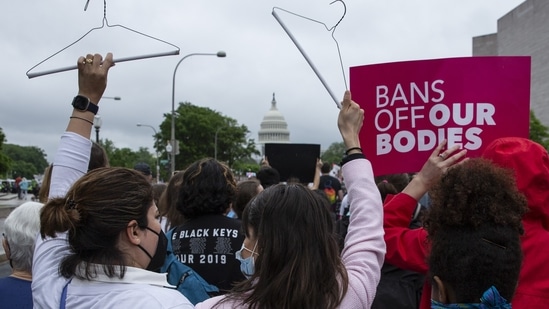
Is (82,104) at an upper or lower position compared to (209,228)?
upper

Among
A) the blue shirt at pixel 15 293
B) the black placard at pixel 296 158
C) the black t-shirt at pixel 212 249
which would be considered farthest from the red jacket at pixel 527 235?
the black placard at pixel 296 158

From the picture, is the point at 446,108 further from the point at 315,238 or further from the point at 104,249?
the point at 104,249

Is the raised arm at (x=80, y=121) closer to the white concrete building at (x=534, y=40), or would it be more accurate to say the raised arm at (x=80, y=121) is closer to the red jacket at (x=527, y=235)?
the red jacket at (x=527, y=235)

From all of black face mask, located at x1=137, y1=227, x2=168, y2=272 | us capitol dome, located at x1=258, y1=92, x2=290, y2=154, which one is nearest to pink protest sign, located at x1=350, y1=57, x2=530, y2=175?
black face mask, located at x1=137, y1=227, x2=168, y2=272

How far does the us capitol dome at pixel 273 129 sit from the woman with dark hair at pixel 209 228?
4278 inches

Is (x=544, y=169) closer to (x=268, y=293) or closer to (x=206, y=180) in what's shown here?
(x=268, y=293)

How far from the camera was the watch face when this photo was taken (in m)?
2.38

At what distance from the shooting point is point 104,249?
6.38ft

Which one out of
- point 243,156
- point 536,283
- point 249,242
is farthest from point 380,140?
point 243,156

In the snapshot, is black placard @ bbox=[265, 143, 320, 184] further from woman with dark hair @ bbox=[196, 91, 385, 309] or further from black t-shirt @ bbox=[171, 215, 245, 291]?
woman with dark hair @ bbox=[196, 91, 385, 309]

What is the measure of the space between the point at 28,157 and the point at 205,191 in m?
142

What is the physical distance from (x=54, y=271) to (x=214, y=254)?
1.32m

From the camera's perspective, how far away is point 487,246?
1.86m

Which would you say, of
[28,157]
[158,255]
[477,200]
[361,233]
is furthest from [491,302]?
[28,157]
